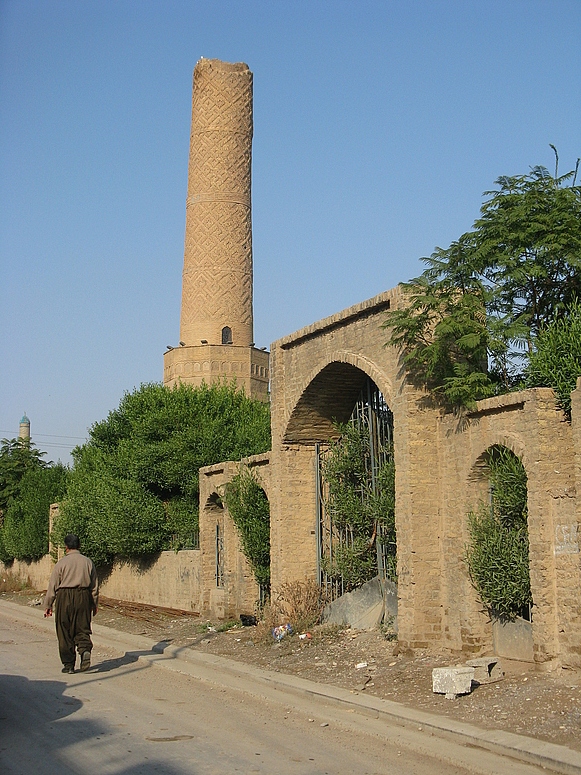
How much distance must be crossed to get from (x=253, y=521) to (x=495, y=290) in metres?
8.36

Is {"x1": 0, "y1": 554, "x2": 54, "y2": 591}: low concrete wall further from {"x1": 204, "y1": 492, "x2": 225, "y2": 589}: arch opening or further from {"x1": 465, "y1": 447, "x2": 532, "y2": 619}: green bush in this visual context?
{"x1": 465, "y1": 447, "x2": 532, "y2": 619}: green bush

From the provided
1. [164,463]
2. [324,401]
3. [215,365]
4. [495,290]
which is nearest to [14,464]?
[215,365]

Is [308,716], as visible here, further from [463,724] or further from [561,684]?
[561,684]

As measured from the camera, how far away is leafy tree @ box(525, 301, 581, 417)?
1072 centimetres

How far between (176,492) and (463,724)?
1864 centimetres

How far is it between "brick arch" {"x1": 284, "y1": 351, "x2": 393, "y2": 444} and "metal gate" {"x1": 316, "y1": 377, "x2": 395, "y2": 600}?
216 mm

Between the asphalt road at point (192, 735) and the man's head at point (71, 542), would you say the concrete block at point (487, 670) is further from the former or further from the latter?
the man's head at point (71, 542)

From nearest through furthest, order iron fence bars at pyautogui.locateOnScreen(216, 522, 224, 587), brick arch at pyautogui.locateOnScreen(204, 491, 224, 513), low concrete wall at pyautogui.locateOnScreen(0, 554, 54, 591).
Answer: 1. iron fence bars at pyautogui.locateOnScreen(216, 522, 224, 587)
2. brick arch at pyautogui.locateOnScreen(204, 491, 224, 513)
3. low concrete wall at pyautogui.locateOnScreen(0, 554, 54, 591)

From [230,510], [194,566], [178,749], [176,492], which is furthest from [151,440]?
[178,749]

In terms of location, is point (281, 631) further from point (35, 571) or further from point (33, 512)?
point (35, 571)

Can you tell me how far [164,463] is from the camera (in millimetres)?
25562

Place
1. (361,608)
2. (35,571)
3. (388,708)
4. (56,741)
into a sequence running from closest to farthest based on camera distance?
(56,741)
(388,708)
(361,608)
(35,571)

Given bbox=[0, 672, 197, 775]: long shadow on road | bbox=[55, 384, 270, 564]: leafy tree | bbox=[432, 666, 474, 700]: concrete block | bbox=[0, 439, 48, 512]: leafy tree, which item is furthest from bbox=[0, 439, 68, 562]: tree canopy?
bbox=[432, 666, 474, 700]: concrete block

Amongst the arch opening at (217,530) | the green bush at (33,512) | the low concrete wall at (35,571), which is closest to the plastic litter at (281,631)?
the arch opening at (217,530)
